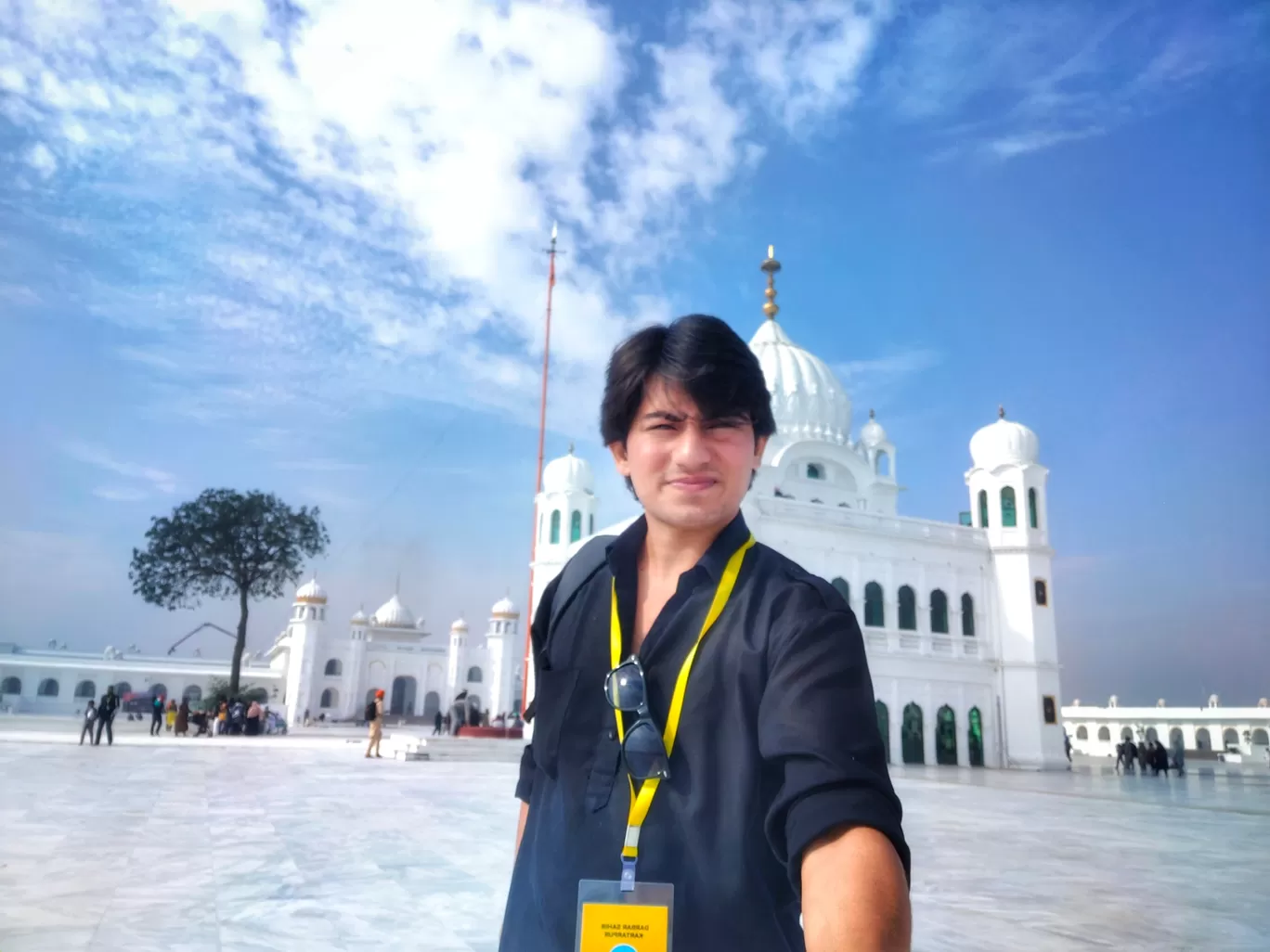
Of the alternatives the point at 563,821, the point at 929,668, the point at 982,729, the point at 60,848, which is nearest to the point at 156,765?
the point at 60,848

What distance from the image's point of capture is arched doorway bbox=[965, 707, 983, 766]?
803 inches

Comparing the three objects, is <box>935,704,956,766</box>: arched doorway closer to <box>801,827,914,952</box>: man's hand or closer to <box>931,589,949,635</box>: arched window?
<box>931,589,949,635</box>: arched window

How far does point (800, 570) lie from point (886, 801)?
0.33 m

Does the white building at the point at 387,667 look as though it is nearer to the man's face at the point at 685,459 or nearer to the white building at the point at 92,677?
the white building at the point at 92,677

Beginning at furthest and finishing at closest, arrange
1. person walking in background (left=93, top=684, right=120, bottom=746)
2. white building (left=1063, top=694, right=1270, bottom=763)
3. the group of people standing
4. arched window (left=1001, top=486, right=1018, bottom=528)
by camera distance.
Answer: white building (left=1063, top=694, right=1270, bottom=763) → arched window (left=1001, top=486, right=1018, bottom=528) → the group of people standing → person walking in background (left=93, top=684, right=120, bottom=746)

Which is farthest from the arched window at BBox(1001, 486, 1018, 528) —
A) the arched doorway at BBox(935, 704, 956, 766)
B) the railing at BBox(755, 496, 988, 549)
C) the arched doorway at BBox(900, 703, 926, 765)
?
the arched doorway at BBox(900, 703, 926, 765)

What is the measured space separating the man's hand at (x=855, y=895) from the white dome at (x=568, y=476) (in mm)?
24481

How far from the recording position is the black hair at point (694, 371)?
4.23 feet

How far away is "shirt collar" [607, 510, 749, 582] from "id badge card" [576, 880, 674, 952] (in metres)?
0.39

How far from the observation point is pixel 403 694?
38781 millimetres

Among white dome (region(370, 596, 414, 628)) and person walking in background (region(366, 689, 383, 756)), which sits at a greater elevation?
white dome (region(370, 596, 414, 628))

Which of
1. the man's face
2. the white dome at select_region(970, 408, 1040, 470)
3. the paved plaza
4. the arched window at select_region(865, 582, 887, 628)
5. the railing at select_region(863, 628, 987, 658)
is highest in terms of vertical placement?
the white dome at select_region(970, 408, 1040, 470)

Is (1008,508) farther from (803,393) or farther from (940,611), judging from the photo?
(803,393)

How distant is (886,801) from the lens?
985 millimetres
